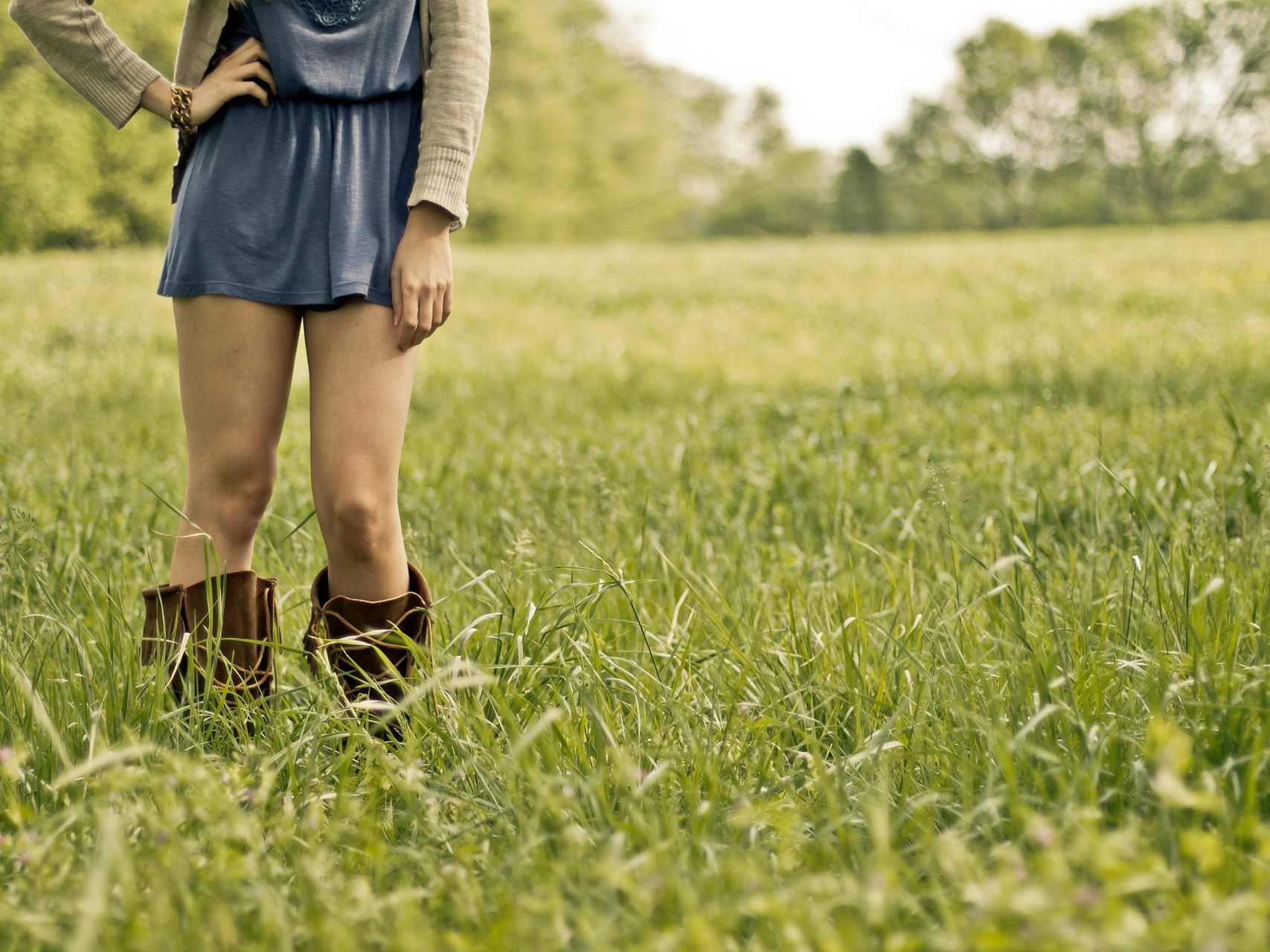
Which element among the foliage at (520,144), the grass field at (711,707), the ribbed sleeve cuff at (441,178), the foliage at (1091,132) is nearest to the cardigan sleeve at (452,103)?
the ribbed sleeve cuff at (441,178)

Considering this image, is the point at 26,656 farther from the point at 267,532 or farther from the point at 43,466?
the point at 43,466

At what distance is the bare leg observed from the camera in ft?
7.31

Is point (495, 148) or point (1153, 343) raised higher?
point (495, 148)

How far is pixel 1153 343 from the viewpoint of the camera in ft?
24.2

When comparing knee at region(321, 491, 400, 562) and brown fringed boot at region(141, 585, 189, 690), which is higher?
knee at region(321, 491, 400, 562)

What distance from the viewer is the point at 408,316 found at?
224cm

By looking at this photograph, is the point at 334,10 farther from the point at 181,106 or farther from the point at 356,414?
the point at 356,414

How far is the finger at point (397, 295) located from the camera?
2248mm

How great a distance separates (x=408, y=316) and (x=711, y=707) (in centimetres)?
93

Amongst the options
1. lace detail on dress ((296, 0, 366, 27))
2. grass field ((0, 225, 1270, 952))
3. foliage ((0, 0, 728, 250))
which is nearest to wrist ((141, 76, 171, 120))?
lace detail on dress ((296, 0, 366, 27))

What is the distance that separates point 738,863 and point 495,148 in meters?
43.3

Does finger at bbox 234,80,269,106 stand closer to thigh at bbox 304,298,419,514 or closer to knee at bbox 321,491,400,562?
thigh at bbox 304,298,419,514

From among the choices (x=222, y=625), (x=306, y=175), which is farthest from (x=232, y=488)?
(x=306, y=175)

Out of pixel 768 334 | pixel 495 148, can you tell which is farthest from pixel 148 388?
pixel 495 148
